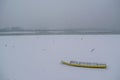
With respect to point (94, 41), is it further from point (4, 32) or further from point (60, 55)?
point (4, 32)

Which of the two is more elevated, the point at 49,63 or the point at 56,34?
the point at 56,34

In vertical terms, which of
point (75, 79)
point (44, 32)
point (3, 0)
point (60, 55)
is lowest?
point (75, 79)

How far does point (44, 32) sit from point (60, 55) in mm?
150

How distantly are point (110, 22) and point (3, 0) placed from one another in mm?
Answer: 579

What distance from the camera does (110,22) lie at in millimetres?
818

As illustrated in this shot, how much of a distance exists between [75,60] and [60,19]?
23 cm

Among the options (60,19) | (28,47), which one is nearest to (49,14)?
(60,19)

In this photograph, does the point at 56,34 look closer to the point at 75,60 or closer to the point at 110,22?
the point at 75,60

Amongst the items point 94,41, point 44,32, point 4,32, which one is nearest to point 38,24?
point 44,32

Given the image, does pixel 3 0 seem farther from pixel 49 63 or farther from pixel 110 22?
pixel 110 22

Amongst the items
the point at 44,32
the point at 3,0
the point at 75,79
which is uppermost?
the point at 3,0

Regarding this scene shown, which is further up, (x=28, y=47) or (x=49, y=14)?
(x=49, y=14)

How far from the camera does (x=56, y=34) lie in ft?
2.76

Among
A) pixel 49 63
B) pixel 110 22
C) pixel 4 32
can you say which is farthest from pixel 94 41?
pixel 4 32
